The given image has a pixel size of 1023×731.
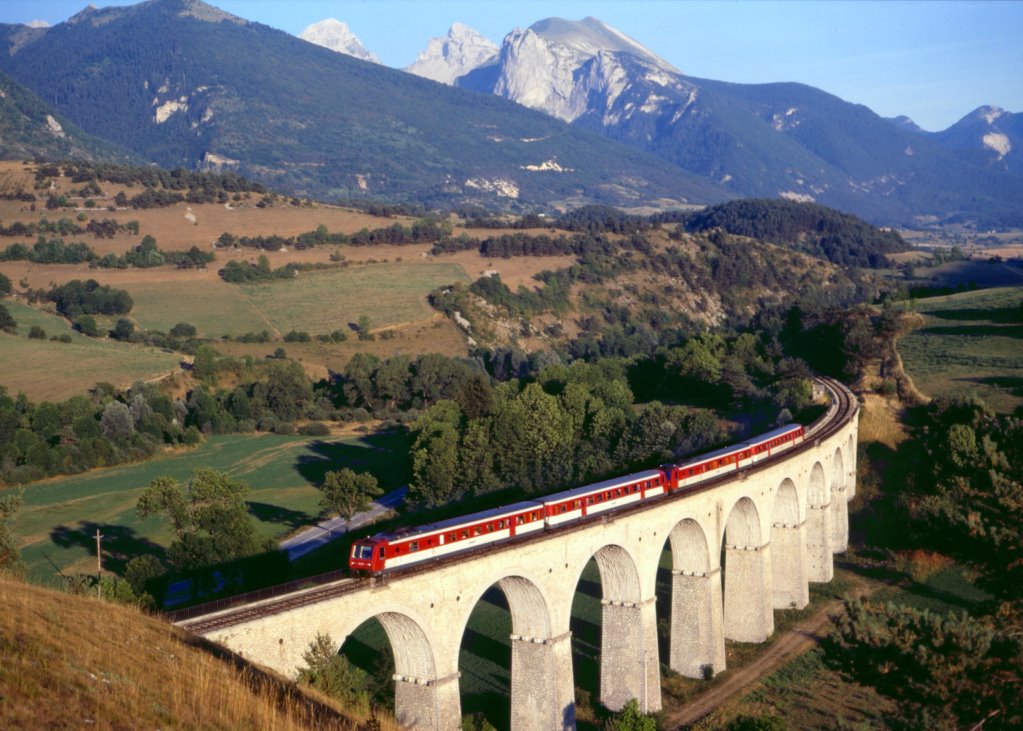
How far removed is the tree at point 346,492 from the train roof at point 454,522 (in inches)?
1015

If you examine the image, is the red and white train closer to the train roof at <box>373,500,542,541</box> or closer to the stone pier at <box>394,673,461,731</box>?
the train roof at <box>373,500,542,541</box>

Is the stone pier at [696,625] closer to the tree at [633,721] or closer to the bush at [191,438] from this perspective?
the tree at [633,721]

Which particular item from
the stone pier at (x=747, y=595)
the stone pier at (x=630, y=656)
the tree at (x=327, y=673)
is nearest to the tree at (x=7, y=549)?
the tree at (x=327, y=673)

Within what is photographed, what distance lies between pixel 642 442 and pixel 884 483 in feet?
50.5

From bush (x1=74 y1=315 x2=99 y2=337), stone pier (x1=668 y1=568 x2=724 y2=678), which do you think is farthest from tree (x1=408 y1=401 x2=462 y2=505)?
bush (x1=74 y1=315 x2=99 y2=337)

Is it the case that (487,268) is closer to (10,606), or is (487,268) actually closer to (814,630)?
(814,630)

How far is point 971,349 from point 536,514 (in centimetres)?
6263

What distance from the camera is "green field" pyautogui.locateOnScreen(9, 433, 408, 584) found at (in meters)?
57.2

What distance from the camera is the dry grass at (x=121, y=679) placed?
18.9 m

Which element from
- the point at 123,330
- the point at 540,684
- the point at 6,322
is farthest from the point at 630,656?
the point at 6,322

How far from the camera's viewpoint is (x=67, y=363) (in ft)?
315

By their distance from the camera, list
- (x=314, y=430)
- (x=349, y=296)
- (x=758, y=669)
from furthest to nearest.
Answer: (x=349, y=296)
(x=314, y=430)
(x=758, y=669)

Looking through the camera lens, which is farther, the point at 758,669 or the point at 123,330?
the point at 123,330

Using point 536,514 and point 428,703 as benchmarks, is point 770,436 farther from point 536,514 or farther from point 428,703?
point 428,703
